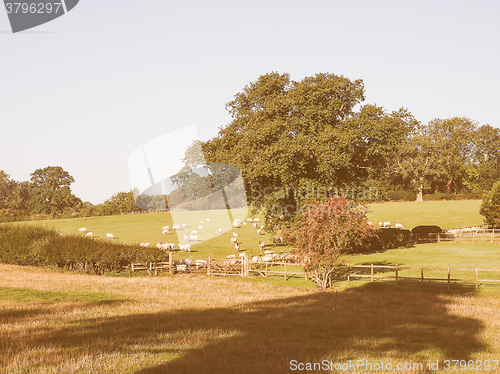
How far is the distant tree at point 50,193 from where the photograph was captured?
136 m

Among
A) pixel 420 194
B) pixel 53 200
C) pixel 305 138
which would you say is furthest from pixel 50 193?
pixel 305 138

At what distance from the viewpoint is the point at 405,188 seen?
130 m

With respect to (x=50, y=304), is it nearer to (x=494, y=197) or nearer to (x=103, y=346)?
(x=103, y=346)

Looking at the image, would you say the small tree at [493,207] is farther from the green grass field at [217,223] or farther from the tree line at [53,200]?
the tree line at [53,200]

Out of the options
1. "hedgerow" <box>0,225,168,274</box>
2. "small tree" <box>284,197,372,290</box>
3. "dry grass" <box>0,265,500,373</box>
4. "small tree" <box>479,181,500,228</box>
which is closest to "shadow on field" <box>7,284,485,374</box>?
"dry grass" <box>0,265,500,373</box>

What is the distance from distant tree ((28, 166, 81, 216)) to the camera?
447ft

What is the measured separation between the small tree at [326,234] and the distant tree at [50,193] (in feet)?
390

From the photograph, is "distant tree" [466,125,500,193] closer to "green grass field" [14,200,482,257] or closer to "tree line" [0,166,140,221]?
"green grass field" [14,200,482,257]

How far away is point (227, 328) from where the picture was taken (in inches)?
651

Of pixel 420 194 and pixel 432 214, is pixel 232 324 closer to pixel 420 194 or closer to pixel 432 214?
pixel 432 214

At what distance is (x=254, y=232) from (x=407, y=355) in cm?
5820

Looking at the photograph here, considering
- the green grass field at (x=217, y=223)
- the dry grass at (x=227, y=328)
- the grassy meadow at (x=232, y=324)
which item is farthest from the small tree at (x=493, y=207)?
the dry grass at (x=227, y=328)

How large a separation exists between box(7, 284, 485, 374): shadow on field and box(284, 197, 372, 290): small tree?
794 cm

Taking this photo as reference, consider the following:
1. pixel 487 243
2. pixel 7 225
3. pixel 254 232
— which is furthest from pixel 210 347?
pixel 254 232
